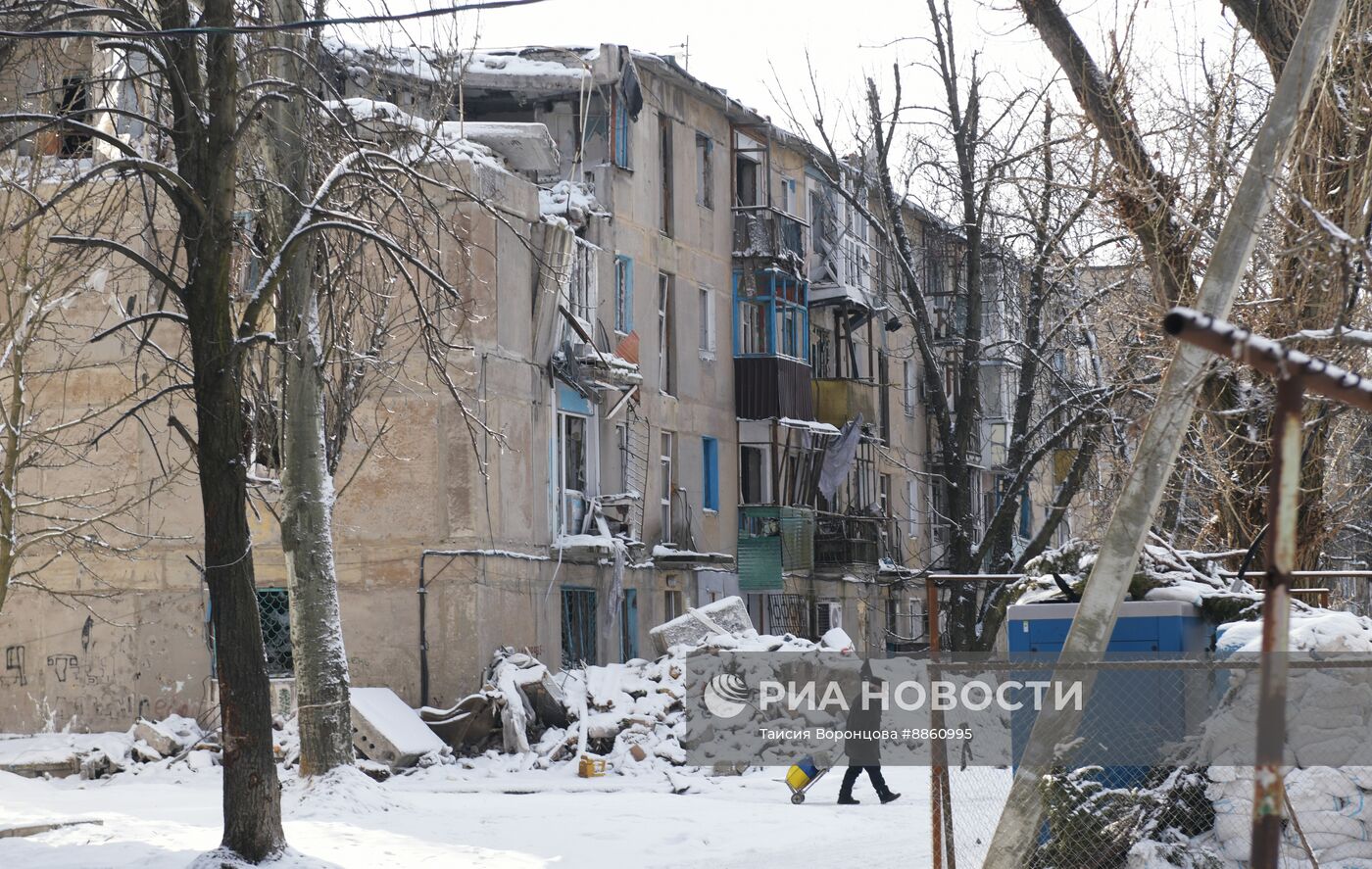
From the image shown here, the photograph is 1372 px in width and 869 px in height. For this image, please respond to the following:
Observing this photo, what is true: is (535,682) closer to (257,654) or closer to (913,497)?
(257,654)

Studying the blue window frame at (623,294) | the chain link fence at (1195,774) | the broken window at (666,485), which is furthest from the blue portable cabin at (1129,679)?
the broken window at (666,485)

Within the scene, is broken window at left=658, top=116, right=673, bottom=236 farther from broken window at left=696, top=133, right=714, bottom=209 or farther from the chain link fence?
the chain link fence

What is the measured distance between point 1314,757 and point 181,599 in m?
21.4

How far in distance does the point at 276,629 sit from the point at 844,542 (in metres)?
17.6

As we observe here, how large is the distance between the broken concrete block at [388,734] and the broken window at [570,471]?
19.0ft

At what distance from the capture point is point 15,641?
91.3ft

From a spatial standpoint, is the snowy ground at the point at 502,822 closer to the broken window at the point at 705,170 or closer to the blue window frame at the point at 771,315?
the blue window frame at the point at 771,315

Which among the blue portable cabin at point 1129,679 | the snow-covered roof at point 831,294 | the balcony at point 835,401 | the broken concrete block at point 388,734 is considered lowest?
the broken concrete block at point 388,734

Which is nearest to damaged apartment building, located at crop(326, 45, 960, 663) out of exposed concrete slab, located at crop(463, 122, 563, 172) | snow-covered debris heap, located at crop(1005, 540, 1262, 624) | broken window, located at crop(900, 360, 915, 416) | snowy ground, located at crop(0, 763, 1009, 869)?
exposed concrete slab, located at crop(463, 122, 563, 172)

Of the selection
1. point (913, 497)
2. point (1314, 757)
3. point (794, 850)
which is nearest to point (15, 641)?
point (794, 850)

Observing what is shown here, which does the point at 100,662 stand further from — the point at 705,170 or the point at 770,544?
the point at 705,170

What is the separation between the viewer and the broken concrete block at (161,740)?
24891 millimetres

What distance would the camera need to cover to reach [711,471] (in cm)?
3744

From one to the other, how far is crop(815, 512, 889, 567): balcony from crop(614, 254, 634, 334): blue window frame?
9427mm
